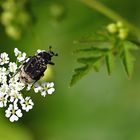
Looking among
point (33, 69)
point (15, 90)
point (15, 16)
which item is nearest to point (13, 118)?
point (15, 90)

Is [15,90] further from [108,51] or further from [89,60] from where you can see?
[108,51]

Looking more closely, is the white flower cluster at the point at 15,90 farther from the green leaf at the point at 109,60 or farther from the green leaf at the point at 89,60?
the green leaf at the point at 109,60

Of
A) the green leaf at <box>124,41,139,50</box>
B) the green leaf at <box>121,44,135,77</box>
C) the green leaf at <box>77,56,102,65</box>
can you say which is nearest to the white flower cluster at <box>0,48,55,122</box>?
the green leaf at <box>77,56,102,65</box>

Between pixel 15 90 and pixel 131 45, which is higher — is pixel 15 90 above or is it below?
below

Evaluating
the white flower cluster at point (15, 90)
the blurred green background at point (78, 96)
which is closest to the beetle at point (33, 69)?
the white flower cluster at point (15, 90)

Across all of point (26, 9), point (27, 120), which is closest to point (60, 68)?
point (27, 120)

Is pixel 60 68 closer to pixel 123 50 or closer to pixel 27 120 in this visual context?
pixel 27 120

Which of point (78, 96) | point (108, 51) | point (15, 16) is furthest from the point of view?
point (78, 96)
